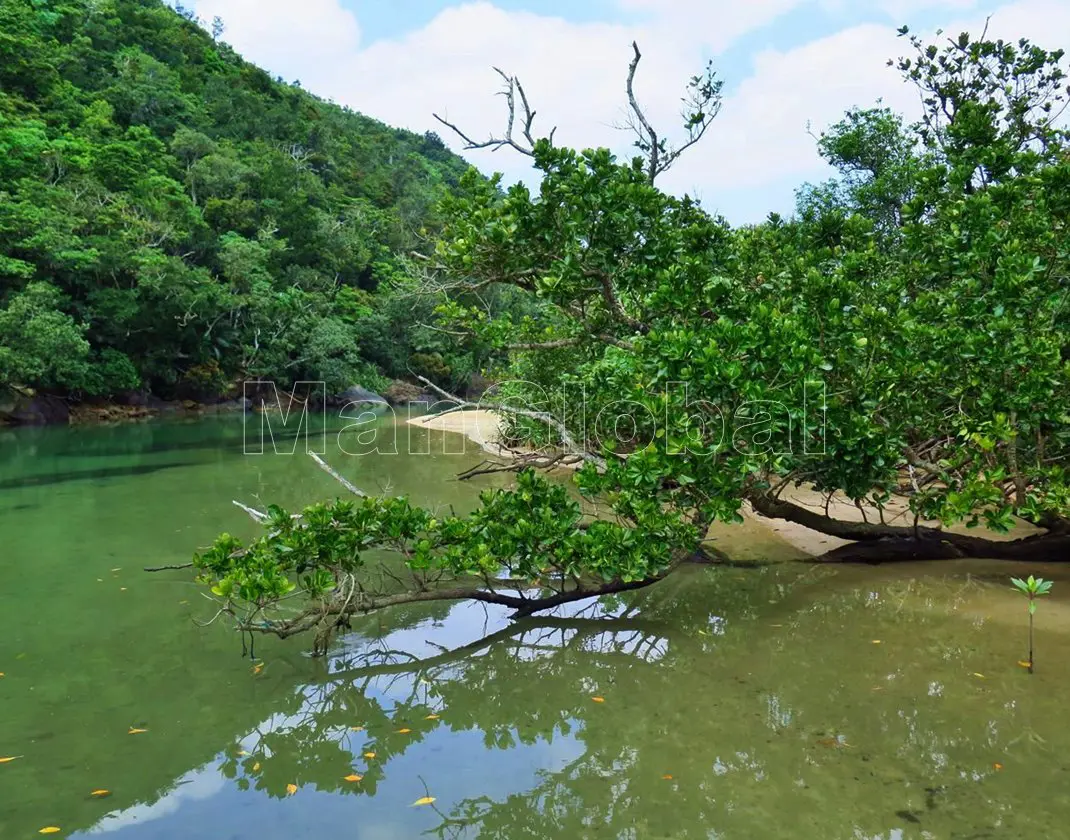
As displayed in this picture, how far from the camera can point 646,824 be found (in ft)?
9.91

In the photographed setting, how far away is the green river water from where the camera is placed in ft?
10.2

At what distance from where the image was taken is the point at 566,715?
4.11 metres

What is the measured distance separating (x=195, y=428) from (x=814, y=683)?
71.0ft

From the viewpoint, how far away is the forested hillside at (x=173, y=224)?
2366 cm

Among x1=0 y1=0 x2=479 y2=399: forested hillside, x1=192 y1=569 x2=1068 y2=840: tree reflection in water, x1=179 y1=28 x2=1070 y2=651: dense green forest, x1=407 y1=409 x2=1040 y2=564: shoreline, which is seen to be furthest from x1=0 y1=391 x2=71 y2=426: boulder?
x1=192 y1=569 x2=1068 y2=840: tree reflection in water

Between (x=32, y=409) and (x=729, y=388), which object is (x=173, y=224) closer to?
(x=32, y=409)

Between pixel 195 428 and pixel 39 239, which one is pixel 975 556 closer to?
pixel 195 428

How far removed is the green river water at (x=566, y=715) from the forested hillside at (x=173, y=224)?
33.5 feet

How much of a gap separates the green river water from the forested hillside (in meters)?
10.2

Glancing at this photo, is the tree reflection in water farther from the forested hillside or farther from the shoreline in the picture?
the forested hillside

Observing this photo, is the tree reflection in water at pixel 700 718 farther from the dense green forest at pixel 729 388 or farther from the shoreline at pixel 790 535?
the shoreline at pixel 790 535

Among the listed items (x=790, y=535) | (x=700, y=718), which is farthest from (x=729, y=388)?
(x=790, y=535)

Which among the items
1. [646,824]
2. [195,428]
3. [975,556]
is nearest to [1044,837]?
[646,824]

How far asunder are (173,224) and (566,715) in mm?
28661
